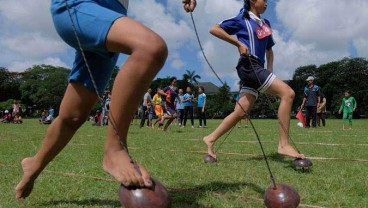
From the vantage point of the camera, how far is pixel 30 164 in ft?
9.30

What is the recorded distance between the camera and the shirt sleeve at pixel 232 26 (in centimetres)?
503

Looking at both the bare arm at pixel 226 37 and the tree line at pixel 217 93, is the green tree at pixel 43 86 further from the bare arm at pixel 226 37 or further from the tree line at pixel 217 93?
the bare arm at pixel 226 37

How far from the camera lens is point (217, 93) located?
257 ft

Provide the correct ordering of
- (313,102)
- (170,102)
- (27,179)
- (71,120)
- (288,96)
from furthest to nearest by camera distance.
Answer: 1. (313,102)
2. (170,102)
3. (288,96)
4. (27,179)
5. (71,120)

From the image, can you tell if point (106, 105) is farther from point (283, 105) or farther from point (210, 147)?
point (283, 105)

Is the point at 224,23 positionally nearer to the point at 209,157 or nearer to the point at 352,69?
the point at 209,157

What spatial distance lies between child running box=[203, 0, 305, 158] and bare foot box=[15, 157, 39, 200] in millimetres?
2625

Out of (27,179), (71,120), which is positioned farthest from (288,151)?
(27,179)

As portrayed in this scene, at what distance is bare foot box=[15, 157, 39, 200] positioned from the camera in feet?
9.20

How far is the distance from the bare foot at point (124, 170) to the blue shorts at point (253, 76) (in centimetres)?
300

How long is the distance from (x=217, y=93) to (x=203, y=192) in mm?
75538

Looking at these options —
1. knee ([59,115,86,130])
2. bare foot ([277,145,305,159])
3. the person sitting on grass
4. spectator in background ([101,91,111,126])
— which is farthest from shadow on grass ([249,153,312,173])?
the person sitting on grass

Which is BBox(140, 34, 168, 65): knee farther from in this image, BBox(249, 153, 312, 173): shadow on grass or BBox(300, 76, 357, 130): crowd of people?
BBox(300, 76, 357, 130): crowd of people

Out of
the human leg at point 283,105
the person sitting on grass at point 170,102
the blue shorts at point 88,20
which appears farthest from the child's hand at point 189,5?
the person sitting on grass at point 170,102
